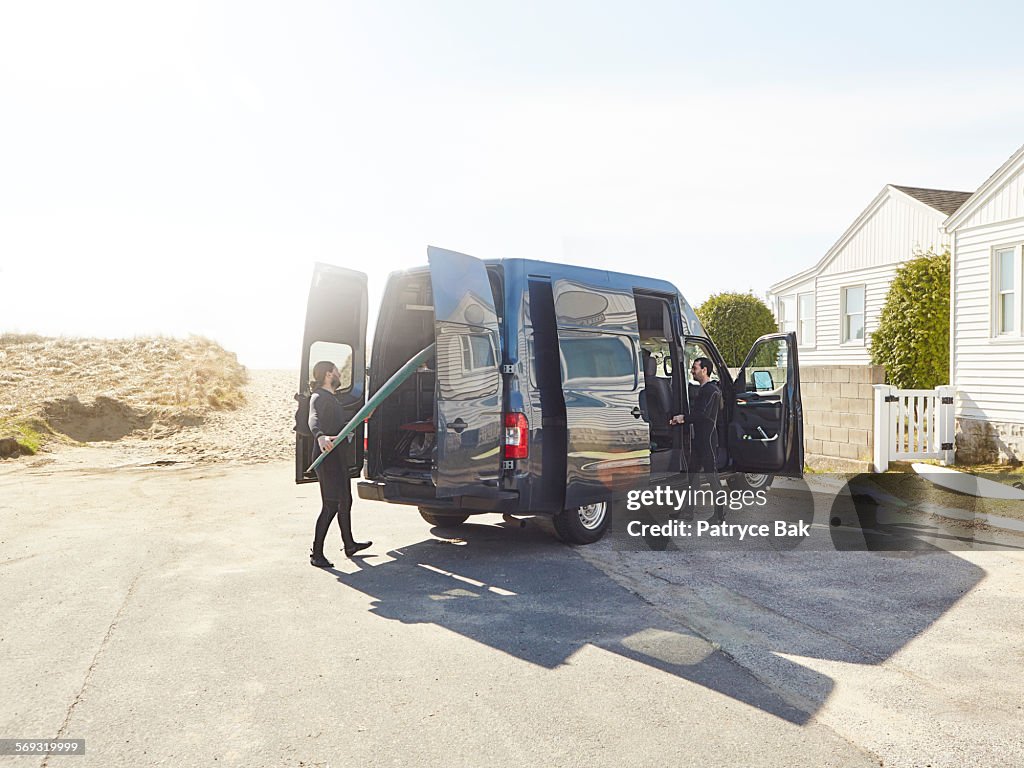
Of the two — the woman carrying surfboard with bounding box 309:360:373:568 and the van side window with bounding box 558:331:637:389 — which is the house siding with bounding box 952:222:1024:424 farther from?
the woman carrying surfboard with bounding box 309:360:373:568

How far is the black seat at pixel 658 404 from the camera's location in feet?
29.5

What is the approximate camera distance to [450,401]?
6.50 metres

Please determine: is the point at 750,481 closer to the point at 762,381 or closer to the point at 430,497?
the point at 762,381

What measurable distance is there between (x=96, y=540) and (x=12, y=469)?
8.13m

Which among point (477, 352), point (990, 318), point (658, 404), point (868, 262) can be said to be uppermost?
point (868, 262)

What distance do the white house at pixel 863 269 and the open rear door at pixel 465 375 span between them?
17413 mm

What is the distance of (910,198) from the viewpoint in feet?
73.0

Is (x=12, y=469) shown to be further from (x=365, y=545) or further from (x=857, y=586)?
(x=857, y=586)

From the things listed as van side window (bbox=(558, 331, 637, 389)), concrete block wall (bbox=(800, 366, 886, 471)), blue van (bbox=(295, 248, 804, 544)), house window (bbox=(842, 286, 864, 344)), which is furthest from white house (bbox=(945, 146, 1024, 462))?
van side window (bbox=(558, 331, 637, 389))

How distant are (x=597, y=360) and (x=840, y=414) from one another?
7.69 meters

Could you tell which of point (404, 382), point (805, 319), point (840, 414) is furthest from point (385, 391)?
point (805, 319)

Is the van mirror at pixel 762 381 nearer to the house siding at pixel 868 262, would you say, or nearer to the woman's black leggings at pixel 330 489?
the woman's black leggings at pixel 330 489

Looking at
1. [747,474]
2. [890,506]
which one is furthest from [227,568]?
[890,506]

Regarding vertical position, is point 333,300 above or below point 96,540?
above
